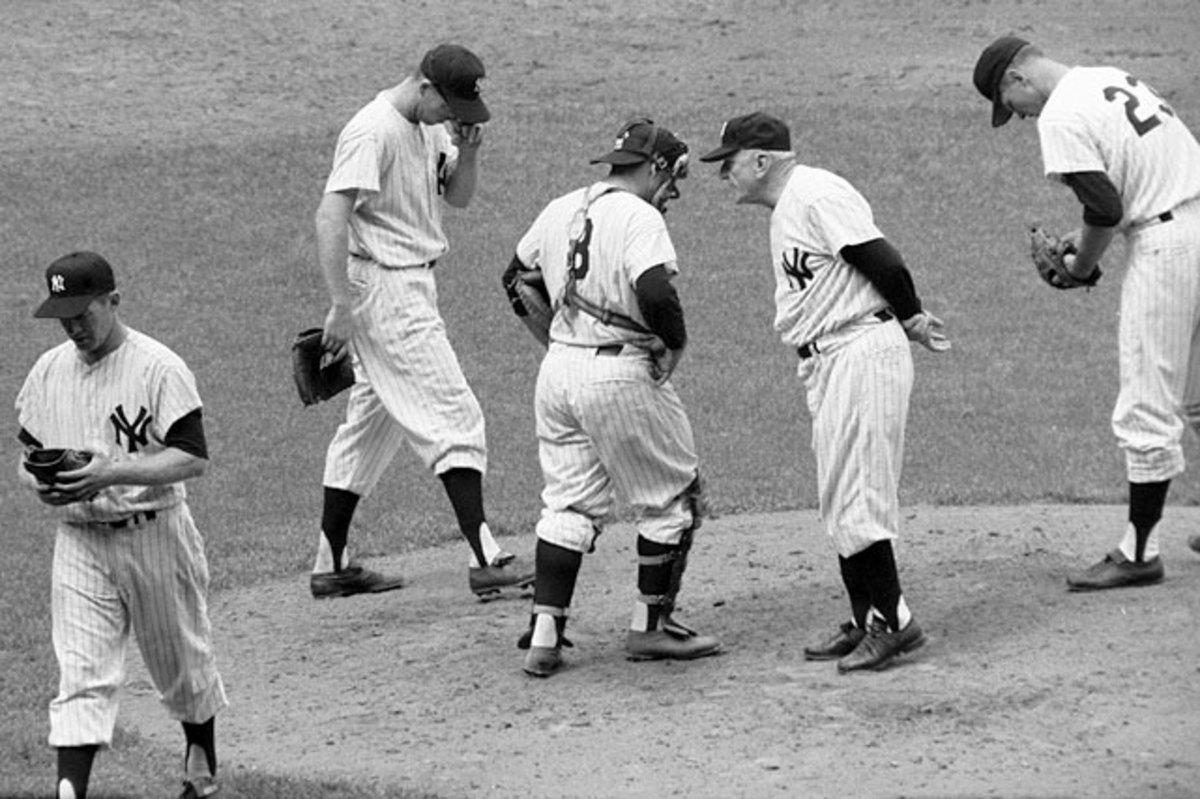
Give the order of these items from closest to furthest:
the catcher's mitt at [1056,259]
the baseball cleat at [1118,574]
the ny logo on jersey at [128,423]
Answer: the ny logo on jersey at [128,423], the baseball cleat at [1118,574], the catcher's mitt at [1056,259]

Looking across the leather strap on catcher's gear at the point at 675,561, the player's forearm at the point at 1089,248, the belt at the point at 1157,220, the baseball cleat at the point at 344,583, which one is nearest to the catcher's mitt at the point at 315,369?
the baseball cleat at the point at 344,583

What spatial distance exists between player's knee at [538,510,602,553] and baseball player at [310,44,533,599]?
0.90 metres

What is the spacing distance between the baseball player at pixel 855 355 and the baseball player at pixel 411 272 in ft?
5.20

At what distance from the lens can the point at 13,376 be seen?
508 inches

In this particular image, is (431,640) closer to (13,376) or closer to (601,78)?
(13,376)

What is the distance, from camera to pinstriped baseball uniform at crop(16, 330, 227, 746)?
6.37 m

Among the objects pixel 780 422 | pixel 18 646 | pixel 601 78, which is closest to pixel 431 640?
pixel 18 646

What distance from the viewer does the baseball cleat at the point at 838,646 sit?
295 inches

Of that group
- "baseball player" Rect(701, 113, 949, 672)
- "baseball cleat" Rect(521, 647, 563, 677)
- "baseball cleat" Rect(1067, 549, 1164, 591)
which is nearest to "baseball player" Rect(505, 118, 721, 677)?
"baseball cleat" Rect(521, 647, 563, 677)

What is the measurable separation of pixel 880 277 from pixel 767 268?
7.35 metres

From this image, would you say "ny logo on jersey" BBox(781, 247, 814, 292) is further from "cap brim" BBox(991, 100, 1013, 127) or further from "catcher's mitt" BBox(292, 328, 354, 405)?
"catcher's mitt" BBox(292, 328, 354, 405)

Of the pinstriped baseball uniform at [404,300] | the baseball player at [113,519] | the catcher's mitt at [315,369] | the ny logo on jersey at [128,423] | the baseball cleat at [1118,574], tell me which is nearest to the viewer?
the baseball player at [113,519]

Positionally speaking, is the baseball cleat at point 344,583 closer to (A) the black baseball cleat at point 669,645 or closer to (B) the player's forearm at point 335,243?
(B) the player's forearm at point 335,243

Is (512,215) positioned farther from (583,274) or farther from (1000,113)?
(583,274)
